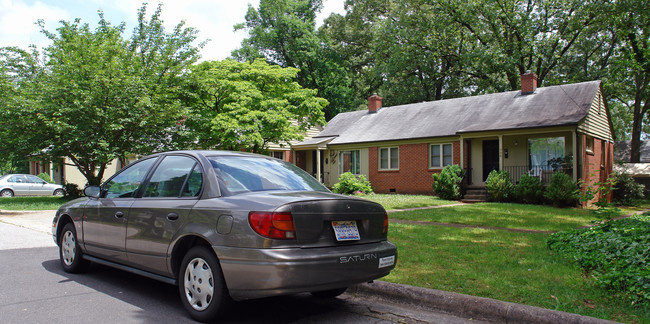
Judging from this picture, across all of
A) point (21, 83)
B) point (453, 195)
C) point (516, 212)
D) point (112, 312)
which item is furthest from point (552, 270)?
point (21, 83)

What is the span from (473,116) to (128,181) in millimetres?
18868

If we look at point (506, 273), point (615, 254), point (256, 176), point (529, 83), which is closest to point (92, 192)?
point (256, 176)

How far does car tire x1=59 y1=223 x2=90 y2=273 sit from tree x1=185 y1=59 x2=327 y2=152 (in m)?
12.7

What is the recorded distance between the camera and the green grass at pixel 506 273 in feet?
13.7

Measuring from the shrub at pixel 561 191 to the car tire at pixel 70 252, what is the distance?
15.0 m

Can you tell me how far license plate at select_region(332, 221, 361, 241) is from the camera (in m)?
Result: 3.96

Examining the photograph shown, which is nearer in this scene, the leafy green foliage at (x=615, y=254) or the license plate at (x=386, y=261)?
the license plate at (x=386, y=261)

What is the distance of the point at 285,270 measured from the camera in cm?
353

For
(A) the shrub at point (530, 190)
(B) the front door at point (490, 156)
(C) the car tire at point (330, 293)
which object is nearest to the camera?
(C) the car tire at point (330, 293)

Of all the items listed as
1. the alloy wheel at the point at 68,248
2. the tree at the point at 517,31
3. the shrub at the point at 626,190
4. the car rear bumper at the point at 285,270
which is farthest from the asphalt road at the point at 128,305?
the tree at the point at 517,31

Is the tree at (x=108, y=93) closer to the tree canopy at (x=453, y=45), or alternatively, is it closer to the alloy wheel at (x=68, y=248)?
the alloy wheel at (x=68, y=248)

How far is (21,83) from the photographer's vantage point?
1755 centimetres

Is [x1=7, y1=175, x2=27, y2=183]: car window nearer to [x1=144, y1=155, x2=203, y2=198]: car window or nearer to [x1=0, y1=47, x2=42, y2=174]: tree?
[x1=0, y1=47, x2=42, y2=174]: tree

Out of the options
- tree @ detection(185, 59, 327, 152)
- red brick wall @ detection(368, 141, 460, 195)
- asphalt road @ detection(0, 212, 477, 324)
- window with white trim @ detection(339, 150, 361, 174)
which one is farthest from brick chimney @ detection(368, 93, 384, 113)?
asphalt road @ detection(0, 212, 477, 324)
